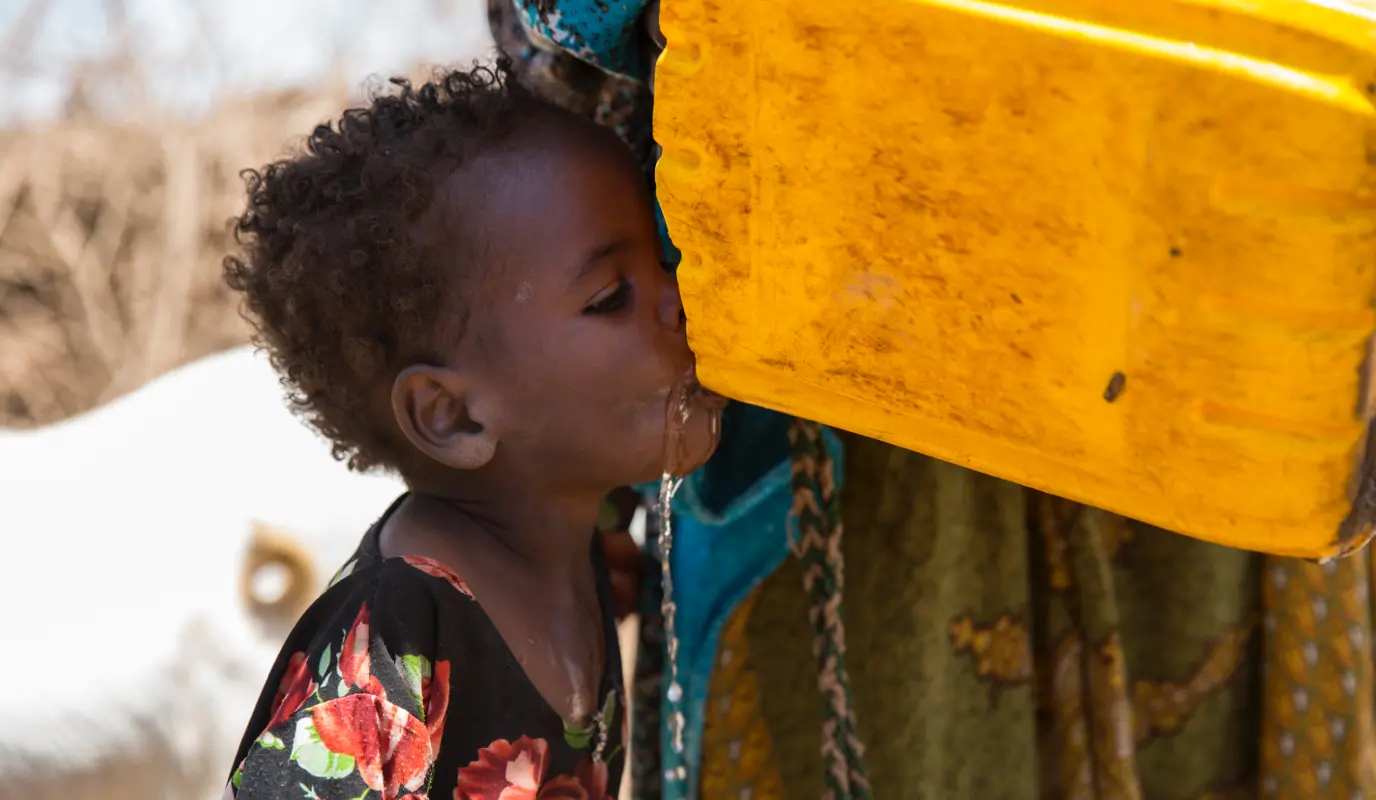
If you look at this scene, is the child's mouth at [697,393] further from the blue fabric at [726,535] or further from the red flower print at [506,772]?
the red flower print at [506,772]

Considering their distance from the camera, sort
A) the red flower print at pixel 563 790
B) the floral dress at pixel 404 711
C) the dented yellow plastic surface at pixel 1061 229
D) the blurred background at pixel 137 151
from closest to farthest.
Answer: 1. the dented yellow plastic surface at pixel 1061 229
2. the floral dress at pixel 404 711
3. the red flower print at pixel 563 790
4. the blurred background at pixel 137 151

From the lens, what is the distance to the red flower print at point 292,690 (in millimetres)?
1146

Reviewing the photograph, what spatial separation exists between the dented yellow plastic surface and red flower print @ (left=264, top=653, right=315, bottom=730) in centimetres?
45

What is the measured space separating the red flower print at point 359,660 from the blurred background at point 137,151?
2948 mm

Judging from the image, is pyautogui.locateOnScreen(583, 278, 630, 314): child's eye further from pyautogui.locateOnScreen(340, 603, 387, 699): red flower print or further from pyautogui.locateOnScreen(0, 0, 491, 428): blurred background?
pyautogui.locateOnScreen(0, 0, 491, 428): blurred background

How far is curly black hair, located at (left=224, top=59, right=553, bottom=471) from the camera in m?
1.25

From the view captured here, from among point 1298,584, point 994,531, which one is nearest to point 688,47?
point 994,531

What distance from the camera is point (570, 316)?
126 centimetres

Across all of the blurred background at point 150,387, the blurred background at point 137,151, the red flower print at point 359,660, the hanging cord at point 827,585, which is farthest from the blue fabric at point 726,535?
the blurred background at point 137,151

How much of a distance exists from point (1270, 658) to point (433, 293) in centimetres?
100

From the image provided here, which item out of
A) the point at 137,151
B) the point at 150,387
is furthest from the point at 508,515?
the point at 137,151

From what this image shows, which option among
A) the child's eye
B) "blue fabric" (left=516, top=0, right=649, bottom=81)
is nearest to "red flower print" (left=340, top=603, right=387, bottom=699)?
the child's eye

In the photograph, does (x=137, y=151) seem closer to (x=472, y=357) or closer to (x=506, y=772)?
(x=472, y=357)

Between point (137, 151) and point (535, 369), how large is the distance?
3.56 m
